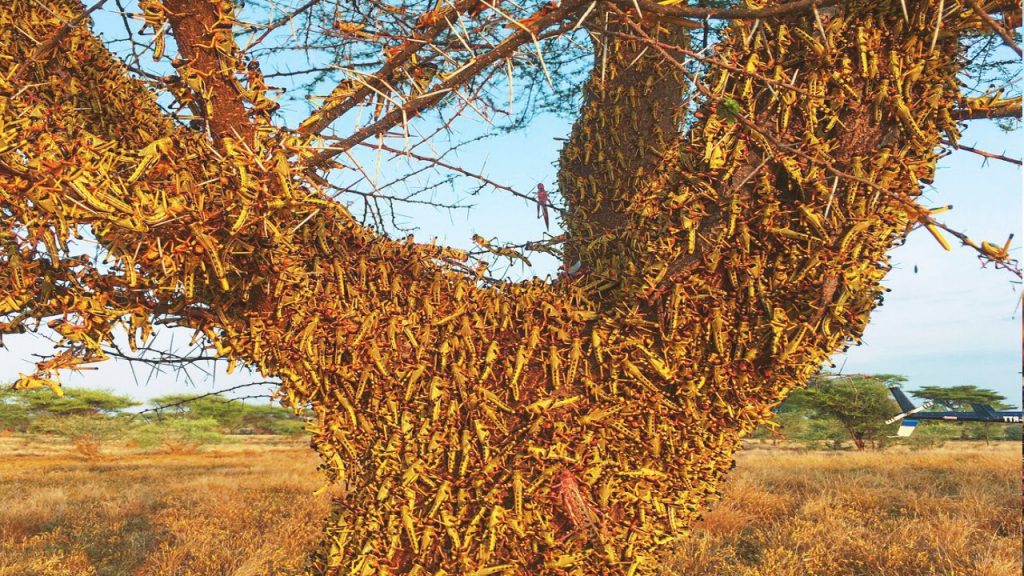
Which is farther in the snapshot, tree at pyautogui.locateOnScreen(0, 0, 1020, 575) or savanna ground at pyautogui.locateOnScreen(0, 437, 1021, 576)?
savanna ground at pyautogui.locateOnScreen(0, 437, 1021, 576)

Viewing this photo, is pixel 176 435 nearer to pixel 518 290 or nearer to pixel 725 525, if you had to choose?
pixel 725 525

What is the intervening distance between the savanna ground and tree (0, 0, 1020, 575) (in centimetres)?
162

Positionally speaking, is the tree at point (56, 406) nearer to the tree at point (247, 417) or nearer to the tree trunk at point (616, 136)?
the tree at point (247, 417)

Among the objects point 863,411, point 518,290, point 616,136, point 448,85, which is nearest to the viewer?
point 448,85

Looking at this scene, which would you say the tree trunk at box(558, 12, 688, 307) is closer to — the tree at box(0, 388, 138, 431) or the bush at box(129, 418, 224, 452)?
the bush at box(129, 418, 224, 452)

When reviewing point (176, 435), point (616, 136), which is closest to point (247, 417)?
point (176, 435)

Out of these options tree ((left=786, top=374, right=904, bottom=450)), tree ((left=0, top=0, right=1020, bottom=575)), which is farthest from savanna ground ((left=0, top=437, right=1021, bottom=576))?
tree ((left=786, top=374, right=904, bottom=450))

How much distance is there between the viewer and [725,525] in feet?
20.2

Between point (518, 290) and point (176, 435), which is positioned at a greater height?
point (518, 290)

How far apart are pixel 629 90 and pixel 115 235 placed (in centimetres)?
242

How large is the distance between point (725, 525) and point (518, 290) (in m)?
4.97

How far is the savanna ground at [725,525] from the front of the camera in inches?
195

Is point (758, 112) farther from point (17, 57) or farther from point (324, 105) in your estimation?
point (17, 57)

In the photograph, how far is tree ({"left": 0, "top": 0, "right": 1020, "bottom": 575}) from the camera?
179 centimetres
